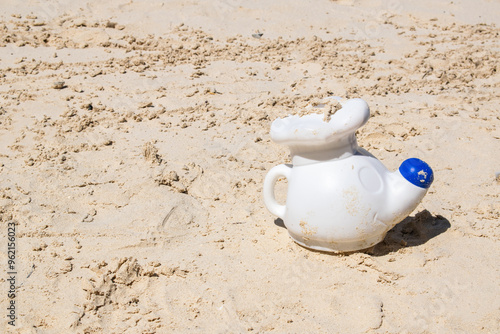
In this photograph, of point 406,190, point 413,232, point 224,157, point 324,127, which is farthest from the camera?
point 224,157

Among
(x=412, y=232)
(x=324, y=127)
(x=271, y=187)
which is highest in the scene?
(x=324, y=127)

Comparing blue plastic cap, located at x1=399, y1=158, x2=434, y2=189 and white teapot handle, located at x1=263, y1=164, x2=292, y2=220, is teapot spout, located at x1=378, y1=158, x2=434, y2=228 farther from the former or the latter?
white teapot handle, located at x1=263, y1=164, x2=292, y2=220

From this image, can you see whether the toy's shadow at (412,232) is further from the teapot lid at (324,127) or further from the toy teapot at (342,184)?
the teapot lid at (324,127)

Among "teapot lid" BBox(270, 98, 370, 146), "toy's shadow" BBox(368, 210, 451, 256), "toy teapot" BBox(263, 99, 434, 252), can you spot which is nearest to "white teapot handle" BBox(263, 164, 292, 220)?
"toy teapot" BBox(263, 99, 434, 252)

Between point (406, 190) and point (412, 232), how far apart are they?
515 millimetres

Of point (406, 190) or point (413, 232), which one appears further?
point (413, 232)

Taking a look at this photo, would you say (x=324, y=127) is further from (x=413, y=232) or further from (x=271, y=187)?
(x=413, y=232)

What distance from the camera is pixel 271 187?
3.19 m

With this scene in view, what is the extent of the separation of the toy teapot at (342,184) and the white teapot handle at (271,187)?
0.37 feet

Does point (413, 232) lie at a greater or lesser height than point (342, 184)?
lesser

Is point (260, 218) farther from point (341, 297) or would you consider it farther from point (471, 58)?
point (471, 58)

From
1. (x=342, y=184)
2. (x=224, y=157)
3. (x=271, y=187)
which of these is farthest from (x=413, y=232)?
(x=224, y=157)

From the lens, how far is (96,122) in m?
4.65

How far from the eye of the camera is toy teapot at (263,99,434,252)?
286cm
